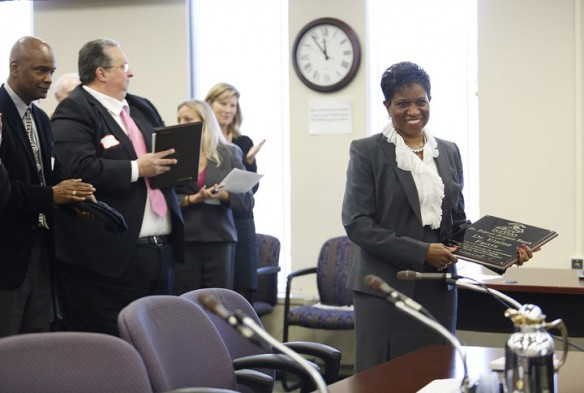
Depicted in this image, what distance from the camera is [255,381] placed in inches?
103

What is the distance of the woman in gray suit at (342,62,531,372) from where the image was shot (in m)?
3.06

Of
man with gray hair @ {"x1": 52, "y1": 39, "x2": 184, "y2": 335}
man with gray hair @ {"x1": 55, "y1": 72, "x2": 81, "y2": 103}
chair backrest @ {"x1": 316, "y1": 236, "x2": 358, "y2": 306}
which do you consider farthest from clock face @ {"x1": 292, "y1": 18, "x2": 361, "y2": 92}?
man with gray hair @ {"x1": 52, "y1": 39, "x2": 184, "y2": 335}

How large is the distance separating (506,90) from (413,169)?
2587mm

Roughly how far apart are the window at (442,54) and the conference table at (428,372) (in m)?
3.13

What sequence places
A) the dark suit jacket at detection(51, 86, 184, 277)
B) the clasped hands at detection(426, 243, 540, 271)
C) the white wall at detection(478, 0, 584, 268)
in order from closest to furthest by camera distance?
the clasped hands at detection(426, 243, 540, 271)
the dark suit jacket at detection(51, 86, 184, 277)
the white wall at detection(478, 0, 584, 268)

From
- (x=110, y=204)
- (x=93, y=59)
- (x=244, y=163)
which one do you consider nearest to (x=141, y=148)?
(x=110, y=204)

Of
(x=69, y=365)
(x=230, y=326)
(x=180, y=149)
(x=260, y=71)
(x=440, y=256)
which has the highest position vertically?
(x=260, y=71)

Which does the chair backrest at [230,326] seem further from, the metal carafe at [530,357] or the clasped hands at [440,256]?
the metal carafe at [530,357]

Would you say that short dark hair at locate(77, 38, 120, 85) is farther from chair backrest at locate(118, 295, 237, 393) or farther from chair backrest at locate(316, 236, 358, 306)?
chair backrest at locate(316, 236, 358, 306)

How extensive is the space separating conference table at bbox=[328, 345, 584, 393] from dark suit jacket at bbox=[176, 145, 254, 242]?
218 cm

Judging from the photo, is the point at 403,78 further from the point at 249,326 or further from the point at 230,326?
the point at 249,326

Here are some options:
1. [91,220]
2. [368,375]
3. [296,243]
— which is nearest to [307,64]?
[296,243]

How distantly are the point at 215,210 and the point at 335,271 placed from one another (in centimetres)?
119

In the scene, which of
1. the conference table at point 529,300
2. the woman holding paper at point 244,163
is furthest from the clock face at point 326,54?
the conference table at point 529,300
